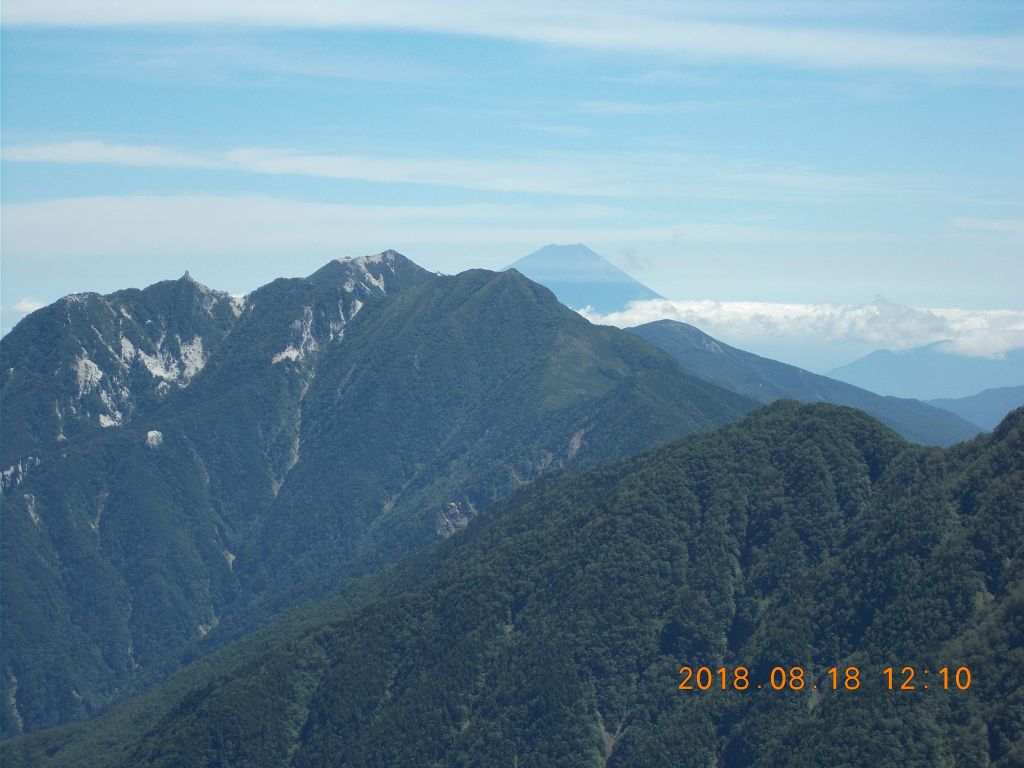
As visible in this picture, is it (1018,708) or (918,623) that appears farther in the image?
(918,623)

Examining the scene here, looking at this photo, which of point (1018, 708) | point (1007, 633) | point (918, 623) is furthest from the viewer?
point (918, 623)

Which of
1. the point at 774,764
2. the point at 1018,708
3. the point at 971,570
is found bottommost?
the point at 774,764

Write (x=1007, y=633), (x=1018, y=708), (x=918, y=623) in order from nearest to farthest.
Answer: (x=1018, y=708) < (x=1007, y=633) < (x=918, y=623)

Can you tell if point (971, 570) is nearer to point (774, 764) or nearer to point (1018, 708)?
point (1018, 708)

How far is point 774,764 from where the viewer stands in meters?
191

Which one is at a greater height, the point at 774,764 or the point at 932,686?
the point at 932,686

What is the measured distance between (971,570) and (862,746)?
39518mm

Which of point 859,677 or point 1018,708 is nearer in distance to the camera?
point 1018,708

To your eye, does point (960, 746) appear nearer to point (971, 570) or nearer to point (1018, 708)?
point (1018, 708)

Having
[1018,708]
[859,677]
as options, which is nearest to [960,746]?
[1018,708]

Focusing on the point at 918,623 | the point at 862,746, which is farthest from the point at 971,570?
the point at 862,746

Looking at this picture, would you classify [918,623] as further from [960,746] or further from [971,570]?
[960,746]

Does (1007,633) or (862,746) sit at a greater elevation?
(1007,633)

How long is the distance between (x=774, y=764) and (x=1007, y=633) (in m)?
42.3
